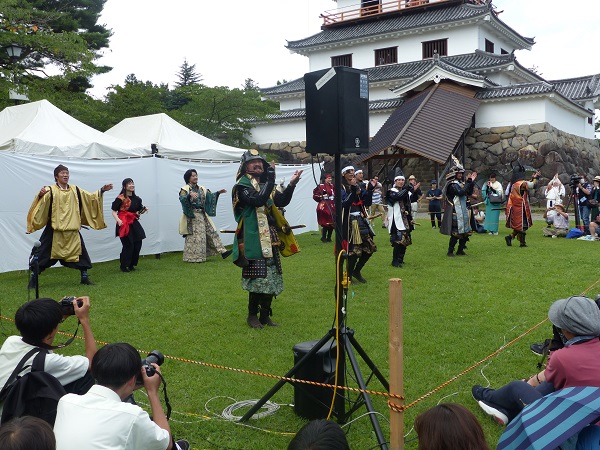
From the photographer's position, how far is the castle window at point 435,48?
92.7 ft

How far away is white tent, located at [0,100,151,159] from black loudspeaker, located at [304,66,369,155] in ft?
26.1

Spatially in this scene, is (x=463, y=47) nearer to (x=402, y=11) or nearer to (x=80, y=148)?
(x=402, y=11)

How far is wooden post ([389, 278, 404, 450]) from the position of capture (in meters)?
3.04

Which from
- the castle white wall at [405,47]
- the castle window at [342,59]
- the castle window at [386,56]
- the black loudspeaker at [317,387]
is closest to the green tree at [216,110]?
the castle white wall at [405,47]

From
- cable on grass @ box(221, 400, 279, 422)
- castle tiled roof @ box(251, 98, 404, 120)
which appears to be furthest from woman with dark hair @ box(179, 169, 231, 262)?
castle tiled roof @ box(251, 98, 404, 120)

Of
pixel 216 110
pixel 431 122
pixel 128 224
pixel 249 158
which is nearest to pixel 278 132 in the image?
pixel 216 110

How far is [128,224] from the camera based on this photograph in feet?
32.1

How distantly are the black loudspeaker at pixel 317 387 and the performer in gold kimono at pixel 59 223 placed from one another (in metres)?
5.57

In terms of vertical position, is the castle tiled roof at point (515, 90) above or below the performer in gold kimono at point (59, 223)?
above

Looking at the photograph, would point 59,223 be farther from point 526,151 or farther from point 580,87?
point 580,87

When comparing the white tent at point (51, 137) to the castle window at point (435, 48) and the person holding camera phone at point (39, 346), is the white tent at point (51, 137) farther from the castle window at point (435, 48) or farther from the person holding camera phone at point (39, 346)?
the castle window at point (435, 48)

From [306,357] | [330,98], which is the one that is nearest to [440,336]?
[306,357]

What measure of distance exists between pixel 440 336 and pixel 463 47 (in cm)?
2523

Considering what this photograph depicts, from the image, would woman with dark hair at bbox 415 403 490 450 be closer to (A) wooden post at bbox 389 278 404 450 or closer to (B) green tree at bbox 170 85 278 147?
(A) wooden post at bbox 389 278 404 450
